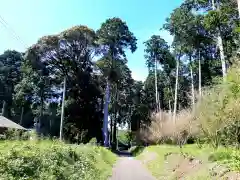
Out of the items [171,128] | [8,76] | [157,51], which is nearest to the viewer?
[171,128]

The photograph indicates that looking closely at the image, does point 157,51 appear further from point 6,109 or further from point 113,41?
point 6,109

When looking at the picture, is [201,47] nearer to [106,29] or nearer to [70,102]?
[106,29]

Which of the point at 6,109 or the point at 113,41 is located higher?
the point at 113,41

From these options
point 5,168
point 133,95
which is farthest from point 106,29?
point 5,168

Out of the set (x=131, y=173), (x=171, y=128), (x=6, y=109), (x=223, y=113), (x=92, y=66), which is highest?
(x=92, y=66)

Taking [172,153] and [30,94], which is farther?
[30,94]

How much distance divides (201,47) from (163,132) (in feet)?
39.7

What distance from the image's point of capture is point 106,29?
150ft

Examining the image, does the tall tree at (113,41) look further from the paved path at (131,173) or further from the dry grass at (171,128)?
the paved path at (131,173)

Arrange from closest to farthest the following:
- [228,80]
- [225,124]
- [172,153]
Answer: [228,80]
[225,124]
[172,153]

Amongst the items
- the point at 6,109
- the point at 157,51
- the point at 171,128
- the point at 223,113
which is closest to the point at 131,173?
the point at 223,113

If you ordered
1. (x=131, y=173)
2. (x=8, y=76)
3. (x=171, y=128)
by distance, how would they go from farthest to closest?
(x=8, y=76) → (x=171, y=128) → (x=131, y=173)

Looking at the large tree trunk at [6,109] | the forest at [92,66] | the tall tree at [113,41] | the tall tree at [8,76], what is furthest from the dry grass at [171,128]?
the tall tree at [8,76]

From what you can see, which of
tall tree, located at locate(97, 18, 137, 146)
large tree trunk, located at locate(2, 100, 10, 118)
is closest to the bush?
tall tree, located at locate(97, 18, 137, 146)
